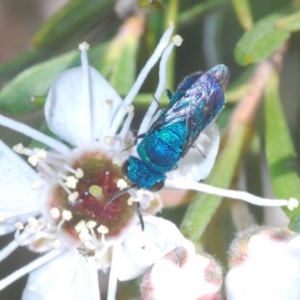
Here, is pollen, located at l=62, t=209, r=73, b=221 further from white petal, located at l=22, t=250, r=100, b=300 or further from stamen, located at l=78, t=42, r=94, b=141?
stamen, located at l=78, t=42, r=94, b=141

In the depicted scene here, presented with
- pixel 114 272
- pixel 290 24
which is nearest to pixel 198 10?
pixel 290 24

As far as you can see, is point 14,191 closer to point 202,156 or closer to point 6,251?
point 6,251

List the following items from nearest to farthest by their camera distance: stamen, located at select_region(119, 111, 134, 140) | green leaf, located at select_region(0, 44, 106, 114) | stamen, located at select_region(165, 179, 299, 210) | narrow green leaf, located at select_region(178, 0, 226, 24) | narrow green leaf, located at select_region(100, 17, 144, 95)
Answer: stamen, located at select_region(165, 179, 299, 210), stamen, located at select_region(119, 111, 134, 140), green leaf, located at select_region(0, 44, 106, 114), narrow green leaf, located at select_region(100, 17, 144, 95), narrow green leaf, located at select_region(178, 0, 226, 24)

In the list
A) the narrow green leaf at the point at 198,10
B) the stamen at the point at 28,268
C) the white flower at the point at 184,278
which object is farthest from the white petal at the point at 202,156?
the narrow green leaf at the point at 198,10

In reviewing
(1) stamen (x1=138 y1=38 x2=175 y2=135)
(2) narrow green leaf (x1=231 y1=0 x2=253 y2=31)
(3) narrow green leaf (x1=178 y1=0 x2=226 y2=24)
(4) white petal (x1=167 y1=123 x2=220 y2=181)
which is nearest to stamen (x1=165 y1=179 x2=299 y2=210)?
(4) white petal (x1=167 y1=123 x2=220 y2=181)

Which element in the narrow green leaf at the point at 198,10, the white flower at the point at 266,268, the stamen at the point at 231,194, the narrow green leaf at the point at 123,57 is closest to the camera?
the white flower at the point at 266,268

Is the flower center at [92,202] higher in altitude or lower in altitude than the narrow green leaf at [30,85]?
lower

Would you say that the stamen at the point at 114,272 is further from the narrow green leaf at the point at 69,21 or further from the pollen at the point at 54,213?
the narrow green leaf at the point at 69,21
